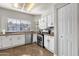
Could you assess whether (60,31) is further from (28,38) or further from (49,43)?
(28,38)

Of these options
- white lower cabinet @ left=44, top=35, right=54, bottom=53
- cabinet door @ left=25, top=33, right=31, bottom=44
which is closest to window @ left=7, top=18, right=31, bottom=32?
cabinet door @ left=25, top=33, right=31, bottom=44

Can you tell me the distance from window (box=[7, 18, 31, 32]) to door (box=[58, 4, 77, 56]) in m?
0.44

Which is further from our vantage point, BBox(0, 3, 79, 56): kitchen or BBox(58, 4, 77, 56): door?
BBox(0, 3, 79, 56): kitchen

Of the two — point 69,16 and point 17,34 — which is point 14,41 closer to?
point 17,34

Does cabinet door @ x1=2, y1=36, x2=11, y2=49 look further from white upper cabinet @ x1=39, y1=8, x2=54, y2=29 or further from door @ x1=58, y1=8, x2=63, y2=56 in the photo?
door @ x1=58, y1=8, x2=63, y2=56

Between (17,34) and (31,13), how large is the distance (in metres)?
0.36

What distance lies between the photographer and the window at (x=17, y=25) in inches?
45.6

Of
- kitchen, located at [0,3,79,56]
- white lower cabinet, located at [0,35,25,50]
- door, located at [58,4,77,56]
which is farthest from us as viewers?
white lower cabinet, located at [0,35,25,50]

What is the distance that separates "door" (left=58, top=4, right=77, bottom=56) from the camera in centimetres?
97

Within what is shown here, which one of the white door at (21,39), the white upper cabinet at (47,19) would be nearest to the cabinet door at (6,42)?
the white door at (21,39)

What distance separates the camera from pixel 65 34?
3.81 ft

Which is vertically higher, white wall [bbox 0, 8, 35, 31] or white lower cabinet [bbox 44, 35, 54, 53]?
white wall [bbox 0, 8, 35, 31]

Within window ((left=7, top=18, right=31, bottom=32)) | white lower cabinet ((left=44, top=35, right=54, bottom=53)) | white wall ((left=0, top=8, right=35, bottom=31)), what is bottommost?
white lower cabinet ((left=44, top=35, right=54, bottom=53))

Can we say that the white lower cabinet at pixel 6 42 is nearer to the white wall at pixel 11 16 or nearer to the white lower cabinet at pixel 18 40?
the white lower cabinet at pixel 18 40
